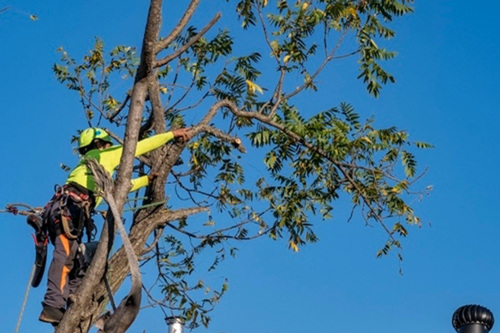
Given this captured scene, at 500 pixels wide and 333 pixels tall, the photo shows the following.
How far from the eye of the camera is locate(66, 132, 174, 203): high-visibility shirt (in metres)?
7.20

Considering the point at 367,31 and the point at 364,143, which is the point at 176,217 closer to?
the point at 364,143

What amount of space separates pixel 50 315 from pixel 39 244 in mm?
735

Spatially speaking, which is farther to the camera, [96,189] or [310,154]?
[310,154]

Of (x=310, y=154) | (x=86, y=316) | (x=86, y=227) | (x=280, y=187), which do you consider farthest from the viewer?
(x=280, y=187)

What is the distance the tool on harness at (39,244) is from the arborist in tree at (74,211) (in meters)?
0.08

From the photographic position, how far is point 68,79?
437 inches

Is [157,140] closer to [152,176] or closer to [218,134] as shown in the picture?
[152,176]

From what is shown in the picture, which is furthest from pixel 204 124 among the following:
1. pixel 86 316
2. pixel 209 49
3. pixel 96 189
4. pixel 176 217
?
pixel 209 49

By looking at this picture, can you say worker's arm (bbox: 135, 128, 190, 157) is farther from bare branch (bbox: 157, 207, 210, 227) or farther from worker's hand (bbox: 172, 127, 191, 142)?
bare branch (bbox: 157, 207, 210, 227)

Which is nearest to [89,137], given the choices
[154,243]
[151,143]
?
[151,143]

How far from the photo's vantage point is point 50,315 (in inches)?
270

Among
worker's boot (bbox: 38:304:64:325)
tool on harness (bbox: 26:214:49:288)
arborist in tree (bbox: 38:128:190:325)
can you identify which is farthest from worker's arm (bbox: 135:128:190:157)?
worker's boot (bbox: 38:304:64:325)

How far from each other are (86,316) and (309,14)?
408cm

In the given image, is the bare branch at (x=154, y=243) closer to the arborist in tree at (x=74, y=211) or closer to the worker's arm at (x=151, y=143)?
the arborist in tree at (x=74, y=211)
